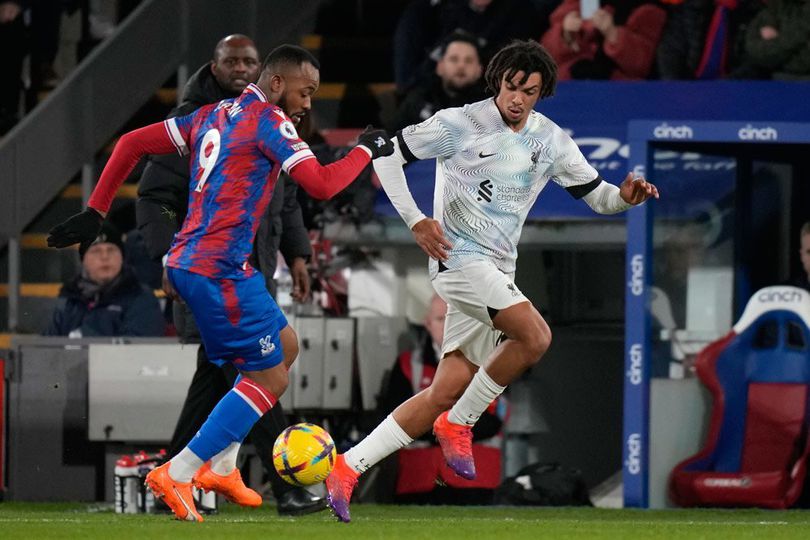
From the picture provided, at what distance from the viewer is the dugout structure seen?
994 centimetres

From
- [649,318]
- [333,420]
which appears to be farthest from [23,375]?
[649,318]

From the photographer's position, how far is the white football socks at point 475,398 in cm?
799

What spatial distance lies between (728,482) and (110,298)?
3643mm

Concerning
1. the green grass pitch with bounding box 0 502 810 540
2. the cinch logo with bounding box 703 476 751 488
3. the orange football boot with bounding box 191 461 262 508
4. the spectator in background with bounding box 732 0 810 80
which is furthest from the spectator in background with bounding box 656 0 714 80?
the orange football boot with bounding box 191 461 262 508

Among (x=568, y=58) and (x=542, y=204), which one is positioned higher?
(x=568, y=58)

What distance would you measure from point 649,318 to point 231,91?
2606mm

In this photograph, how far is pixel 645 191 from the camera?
26.3 feet

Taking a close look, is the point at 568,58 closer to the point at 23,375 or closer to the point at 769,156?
the point at 769,156

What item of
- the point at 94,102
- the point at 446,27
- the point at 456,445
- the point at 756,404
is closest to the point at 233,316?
the point at 456,445

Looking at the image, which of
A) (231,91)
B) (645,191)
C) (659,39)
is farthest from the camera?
(659,39)

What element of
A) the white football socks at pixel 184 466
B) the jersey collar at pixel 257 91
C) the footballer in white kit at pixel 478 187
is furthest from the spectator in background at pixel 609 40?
the white football socks at pixel 184 466

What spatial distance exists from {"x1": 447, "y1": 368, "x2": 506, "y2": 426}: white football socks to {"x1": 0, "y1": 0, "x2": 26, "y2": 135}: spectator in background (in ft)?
22.7

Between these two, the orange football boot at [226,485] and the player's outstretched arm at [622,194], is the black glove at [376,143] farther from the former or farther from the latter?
the orange football boot at [226,485]

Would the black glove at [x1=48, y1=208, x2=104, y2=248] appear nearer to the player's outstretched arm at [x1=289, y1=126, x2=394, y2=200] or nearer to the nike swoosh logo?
the player's outstretched arm at [x1=289, y1=126, x2=394, y2=200]
